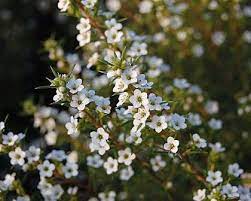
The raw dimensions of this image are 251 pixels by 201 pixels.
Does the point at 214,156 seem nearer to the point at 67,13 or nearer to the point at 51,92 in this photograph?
the point at 67,13

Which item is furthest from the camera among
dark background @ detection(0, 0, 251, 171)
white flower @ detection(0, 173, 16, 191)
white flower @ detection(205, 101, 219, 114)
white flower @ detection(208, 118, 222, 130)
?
dark background @ detection(0, 0, 251, 171)

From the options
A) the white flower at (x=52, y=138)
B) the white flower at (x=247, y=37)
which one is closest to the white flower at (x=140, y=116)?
the white flower at (x=52, y=138)

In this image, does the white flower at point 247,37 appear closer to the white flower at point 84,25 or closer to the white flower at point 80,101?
the white flower at point 84,25

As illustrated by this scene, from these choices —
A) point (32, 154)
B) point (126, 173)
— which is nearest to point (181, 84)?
point (126, 173)

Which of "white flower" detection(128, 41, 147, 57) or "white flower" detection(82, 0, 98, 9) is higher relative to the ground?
"white flower" detection(82, 0, 98, 9)

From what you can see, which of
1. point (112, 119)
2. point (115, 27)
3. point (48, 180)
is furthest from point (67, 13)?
point (48, 180)

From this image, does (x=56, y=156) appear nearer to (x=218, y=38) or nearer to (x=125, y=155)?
(x=125, y=155)

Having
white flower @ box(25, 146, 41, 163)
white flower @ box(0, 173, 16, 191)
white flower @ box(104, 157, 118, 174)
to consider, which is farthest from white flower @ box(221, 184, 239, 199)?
white flower @ box(0, 173, 16, 191)

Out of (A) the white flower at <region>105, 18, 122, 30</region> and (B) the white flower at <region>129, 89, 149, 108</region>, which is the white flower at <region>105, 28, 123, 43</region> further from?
(B) the white flower at <region>129, 89, 149, 108</region>
